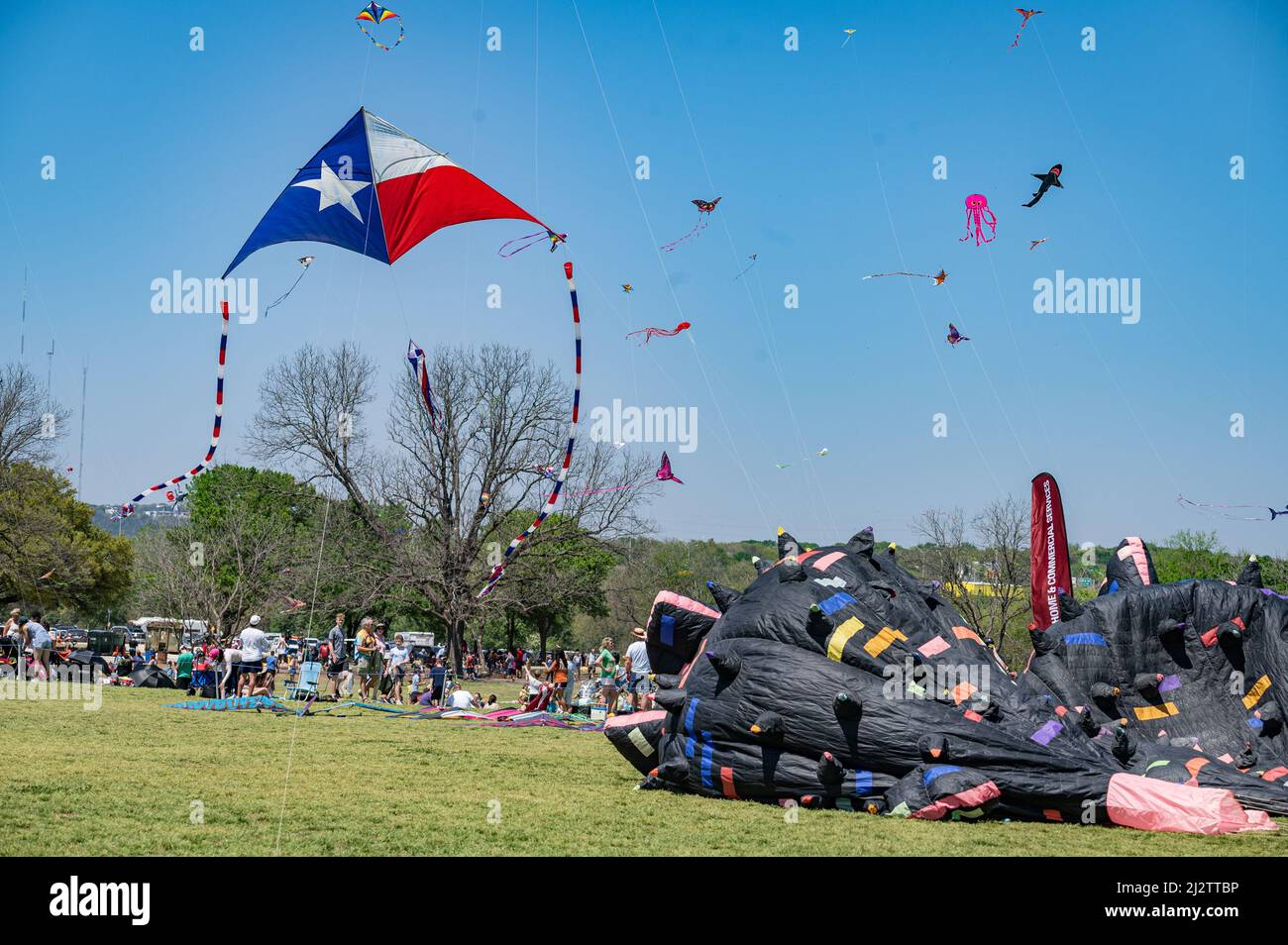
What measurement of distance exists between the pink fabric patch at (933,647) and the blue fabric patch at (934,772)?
121 cm

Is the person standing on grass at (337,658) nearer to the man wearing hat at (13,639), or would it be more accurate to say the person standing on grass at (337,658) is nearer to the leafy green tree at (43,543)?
the man wearing hat at (13,639)

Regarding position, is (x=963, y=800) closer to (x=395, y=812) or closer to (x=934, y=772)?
(x=934, y=772)

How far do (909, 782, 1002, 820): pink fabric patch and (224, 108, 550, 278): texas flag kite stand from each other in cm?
738

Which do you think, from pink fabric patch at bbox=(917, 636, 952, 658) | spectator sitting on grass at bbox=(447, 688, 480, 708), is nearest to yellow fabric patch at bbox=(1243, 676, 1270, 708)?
pink fabric patch at bbox=(917, 636, 952, 658)

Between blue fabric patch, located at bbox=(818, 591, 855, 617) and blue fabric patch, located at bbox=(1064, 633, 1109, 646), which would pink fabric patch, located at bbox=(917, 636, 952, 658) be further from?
blue fabric patch, located at bbox=(1064, 633, 1109, 646)

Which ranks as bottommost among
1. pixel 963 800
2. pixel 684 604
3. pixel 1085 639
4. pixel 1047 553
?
pixel 963 800

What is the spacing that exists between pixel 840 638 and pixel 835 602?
1.70ft

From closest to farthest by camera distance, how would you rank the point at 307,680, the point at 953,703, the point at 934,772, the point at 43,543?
the point at 934,772 → the point at 953,703 → the point at 307,680 → the point at 43,543

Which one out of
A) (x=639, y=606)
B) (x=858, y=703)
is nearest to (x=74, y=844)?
(x=858, y=703)

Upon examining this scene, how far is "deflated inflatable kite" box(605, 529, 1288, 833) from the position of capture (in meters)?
8.86

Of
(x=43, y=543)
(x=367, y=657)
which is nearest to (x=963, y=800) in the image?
(x=367, y=657)

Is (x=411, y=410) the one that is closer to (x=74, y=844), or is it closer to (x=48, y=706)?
(x=48, y=706)

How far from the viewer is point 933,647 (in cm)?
1011
